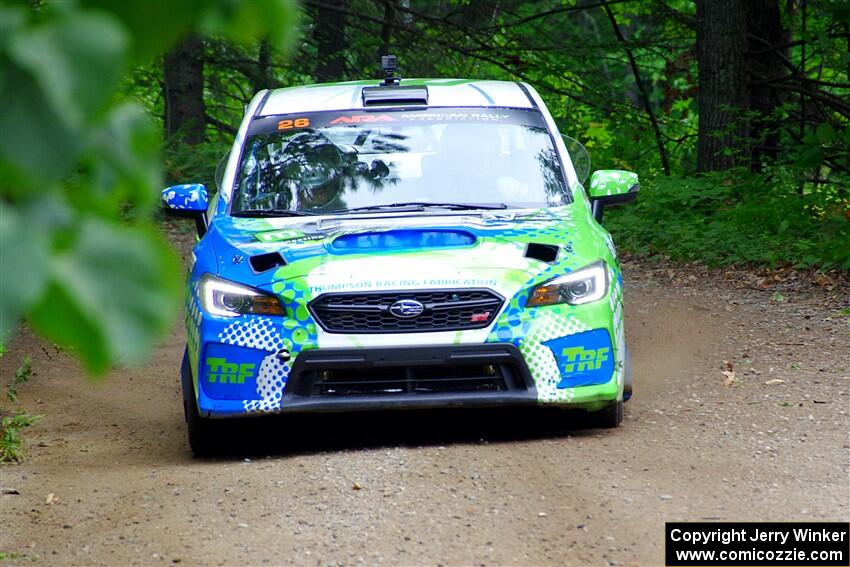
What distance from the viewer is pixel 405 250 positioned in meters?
6.11

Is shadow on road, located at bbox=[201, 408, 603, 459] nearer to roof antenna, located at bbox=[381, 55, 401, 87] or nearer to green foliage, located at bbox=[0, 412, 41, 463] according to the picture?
green foliage, located at bbox=[0, 412, 41, 463]

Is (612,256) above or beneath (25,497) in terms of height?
above

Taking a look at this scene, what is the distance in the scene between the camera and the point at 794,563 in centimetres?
435

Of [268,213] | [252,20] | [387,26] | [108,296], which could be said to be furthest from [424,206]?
[387,26]

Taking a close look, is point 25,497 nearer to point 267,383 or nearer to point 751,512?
point 267,383

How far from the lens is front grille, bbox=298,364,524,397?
6047mm

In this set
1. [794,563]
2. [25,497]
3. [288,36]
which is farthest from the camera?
[25,497]

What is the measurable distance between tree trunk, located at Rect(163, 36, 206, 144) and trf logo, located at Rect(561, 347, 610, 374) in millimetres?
13469

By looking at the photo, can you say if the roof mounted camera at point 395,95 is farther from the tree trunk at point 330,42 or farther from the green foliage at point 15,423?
the tree trunk at point 330,42

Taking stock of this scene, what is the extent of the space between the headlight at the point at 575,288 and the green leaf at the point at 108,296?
496cm

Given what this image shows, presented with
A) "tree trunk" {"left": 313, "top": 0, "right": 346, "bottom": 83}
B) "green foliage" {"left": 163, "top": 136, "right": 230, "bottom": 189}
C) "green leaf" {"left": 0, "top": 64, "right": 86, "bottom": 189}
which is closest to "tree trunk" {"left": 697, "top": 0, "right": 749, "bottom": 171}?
"tree trunk" {"left": 313, "top": 0, "right": 346, "bottom": 83}

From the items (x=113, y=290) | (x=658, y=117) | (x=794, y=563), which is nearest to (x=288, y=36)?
(x=113, y=290)

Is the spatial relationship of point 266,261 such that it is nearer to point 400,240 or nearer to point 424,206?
point 400,240

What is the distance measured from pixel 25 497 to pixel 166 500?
35.6 inches
